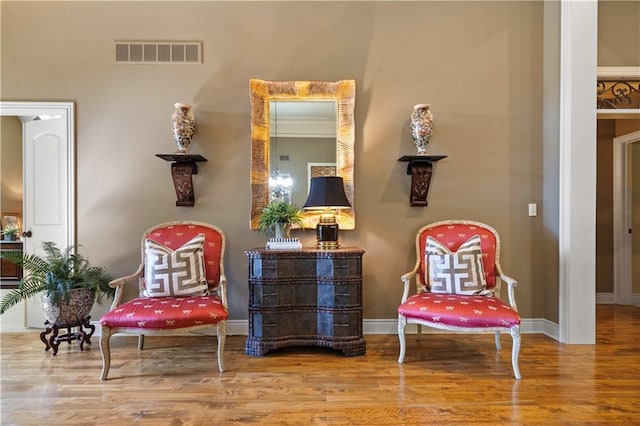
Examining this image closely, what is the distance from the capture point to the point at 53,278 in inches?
112

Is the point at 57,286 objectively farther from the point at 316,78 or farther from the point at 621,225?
the point at 621,225

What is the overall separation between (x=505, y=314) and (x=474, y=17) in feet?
8.83

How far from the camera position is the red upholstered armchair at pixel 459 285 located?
7.81 feet

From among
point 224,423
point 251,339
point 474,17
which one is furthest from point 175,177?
point 474,17

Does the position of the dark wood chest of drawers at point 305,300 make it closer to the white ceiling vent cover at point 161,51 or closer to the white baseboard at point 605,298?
the white ceiling vent cover at point 161,51

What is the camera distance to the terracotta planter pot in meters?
2.85

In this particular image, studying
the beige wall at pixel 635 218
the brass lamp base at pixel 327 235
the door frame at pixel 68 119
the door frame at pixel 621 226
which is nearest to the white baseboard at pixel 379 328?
the brass lamp base at pixel 327 235

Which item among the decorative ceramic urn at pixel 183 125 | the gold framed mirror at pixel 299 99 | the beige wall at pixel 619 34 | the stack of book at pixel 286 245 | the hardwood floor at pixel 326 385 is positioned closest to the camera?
the hardwood floor at pixel 326 385

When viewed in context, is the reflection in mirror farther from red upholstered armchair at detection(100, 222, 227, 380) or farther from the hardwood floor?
the hardwood floor

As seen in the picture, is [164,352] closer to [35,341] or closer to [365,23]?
[35,341]

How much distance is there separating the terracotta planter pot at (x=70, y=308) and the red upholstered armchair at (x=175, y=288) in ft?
1.07

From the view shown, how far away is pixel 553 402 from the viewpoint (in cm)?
206

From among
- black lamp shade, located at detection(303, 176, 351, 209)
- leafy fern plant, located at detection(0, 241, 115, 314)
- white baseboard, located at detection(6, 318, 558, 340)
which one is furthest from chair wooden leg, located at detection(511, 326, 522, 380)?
leafy fern plant, located at detection(0, 241, 115, 314)

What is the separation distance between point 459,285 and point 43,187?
12.7 feet
